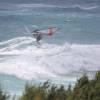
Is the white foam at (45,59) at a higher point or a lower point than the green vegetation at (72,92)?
higher

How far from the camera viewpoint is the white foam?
17266 millimetres

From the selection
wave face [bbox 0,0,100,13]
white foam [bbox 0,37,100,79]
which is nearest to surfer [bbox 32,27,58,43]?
white foam [bbox 0,37,100,79]

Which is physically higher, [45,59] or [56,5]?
[56,5]

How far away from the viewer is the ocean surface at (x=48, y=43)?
665 inches

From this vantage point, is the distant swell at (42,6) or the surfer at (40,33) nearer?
the surfer at (40,33)

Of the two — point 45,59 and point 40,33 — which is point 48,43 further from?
point 45,59

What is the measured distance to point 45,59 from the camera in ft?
61.8

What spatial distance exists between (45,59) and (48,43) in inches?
73.9

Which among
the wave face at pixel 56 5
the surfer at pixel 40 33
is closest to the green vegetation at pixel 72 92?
the surfer at pixel 40 33

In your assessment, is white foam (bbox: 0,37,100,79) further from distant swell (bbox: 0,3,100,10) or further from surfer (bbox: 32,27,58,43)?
distant swell (bbox: 0,3,100,10)

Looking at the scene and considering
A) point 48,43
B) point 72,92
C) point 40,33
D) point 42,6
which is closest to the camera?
point 72,92

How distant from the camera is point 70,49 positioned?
20.0 m

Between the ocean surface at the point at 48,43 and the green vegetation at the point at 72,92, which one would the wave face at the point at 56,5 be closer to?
the ocean surface at the point at 48,43

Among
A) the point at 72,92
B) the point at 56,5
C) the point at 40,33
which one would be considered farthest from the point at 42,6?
the point at 72,92
